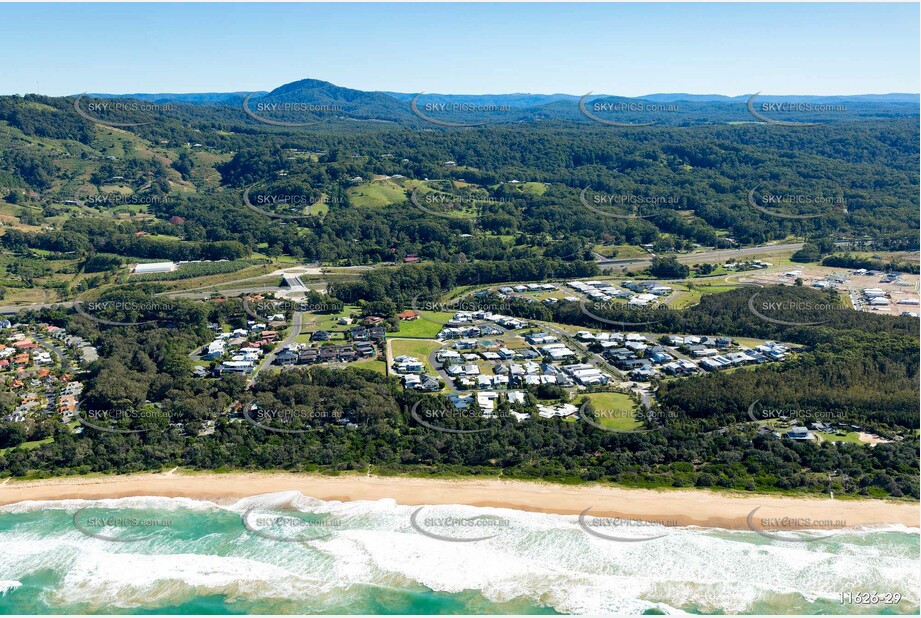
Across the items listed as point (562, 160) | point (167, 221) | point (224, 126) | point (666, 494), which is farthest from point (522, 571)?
point (224, 126)

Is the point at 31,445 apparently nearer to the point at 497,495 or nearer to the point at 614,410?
the point at 497,495

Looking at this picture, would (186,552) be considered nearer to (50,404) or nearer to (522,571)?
(522,571)

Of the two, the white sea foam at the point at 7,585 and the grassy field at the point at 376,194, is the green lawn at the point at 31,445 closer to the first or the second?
the white sea foam at the point at 7,585

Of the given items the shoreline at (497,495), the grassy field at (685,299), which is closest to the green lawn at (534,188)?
the grassy field at (685,299)

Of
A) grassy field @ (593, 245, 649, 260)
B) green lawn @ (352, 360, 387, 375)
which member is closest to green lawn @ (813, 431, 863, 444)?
green lawn @ (352, 360, 387, 375)

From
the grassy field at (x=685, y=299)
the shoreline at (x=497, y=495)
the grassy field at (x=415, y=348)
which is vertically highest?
the grassy field at (x=685, y=299)

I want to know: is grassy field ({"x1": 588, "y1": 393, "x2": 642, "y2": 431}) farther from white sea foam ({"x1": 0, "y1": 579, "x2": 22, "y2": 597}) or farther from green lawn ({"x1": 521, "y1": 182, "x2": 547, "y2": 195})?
green lawn ({"x1": 521, "y1": 182, "x2": 547, "y2": 195})
